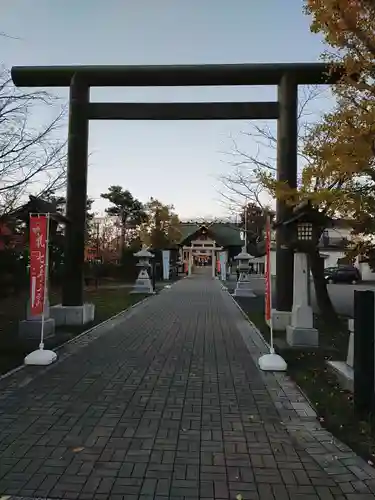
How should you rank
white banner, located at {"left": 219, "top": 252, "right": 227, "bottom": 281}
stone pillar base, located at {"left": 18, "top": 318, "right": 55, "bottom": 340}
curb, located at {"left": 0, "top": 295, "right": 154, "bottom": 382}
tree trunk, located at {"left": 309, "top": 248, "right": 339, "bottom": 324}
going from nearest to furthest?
curb, located at {"left": 0, "top": 295, "right": 154, "bottom": 382}
stone pillar base, located at {"left": 18, "top": 318, "right": 55, "bottom": 340}
tree trunk, located at {"left": 309, "top": 248, "right": 339, "bottom": 324}
white banner, located at {"left": 219, "top": 252, "right": 227, "bottom": 281}

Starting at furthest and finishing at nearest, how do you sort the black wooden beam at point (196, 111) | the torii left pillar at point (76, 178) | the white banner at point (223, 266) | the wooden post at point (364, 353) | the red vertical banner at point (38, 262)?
the white banner at point (223, 266) → the torii left pillar at point (76, 178) → the black wooden beam at point (196, 111) → the red vertical banner at point (38, 262) → the wooden post at point (364, 353)

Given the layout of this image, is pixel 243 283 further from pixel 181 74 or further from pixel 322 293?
pixel 181 74

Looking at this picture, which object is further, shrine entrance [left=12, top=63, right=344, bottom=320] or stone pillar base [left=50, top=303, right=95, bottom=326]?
stone pillar base [left=50, top=303, right=95, bottom=326]

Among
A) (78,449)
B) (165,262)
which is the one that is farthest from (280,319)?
(165,262)

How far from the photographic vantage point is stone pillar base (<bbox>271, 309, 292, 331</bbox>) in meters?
10.5

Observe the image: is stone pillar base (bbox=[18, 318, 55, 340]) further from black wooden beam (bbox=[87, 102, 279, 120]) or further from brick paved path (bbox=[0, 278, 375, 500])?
black wooden beam (bbox=[87, 102, 279, 120])

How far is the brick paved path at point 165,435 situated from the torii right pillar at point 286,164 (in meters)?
2.97

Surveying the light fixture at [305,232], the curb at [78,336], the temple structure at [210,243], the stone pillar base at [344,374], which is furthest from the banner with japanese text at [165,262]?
the stone pillar base at [344,374]

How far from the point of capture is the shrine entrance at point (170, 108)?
1010 cm

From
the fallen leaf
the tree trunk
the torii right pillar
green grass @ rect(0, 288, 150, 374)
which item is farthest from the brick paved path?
the tree trunk

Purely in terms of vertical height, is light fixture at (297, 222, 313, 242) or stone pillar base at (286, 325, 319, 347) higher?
light fixture at (297, 222, 313, 242)

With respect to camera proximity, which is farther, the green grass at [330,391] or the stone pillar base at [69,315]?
the stone pillar base at [69,315]

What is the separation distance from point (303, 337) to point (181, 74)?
6.34 m

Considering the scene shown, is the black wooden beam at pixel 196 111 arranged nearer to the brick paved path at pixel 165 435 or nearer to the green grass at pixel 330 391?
the green grass at pixel 330 391
